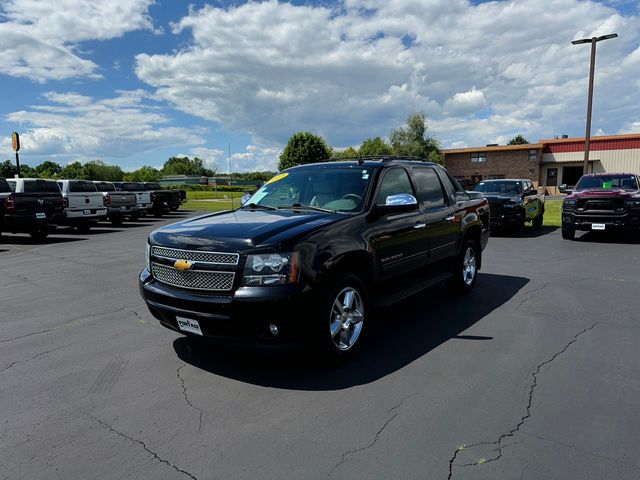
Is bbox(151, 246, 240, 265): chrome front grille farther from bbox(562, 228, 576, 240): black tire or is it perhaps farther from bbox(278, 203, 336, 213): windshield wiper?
bbox(562, 228, 576, 240): black tire

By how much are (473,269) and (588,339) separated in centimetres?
238

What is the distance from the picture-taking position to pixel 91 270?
358 inches

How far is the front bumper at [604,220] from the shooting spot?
1189 centimetres

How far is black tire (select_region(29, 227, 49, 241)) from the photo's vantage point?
14.8 metres

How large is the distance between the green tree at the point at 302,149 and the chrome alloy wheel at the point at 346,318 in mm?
66318

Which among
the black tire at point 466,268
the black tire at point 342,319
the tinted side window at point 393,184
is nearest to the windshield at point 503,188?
the black tire at point 466,268

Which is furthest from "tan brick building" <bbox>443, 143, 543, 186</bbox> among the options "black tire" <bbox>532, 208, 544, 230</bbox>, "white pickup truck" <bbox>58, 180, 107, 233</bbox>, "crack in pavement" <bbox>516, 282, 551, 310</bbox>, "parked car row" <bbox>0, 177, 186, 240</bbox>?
"crack in pavement" <bbox>516, 282, 551, 310</bbox>

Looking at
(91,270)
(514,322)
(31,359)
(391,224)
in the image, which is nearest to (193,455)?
(31,359)

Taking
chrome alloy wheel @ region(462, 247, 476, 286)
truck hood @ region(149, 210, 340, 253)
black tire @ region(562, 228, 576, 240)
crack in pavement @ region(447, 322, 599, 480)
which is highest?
truck hood @ region(149, 210, 340, 253)

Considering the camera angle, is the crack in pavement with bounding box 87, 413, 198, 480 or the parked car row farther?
the parked car row

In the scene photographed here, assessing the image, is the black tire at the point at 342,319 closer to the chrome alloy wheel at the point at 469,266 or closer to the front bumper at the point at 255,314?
the front bumper at the point at 255,314

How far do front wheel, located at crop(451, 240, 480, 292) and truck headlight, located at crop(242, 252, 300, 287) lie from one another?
3537 mm

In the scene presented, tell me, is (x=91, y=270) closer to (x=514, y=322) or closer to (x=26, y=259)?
(x=26, y=259)

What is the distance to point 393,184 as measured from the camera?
202 inches
